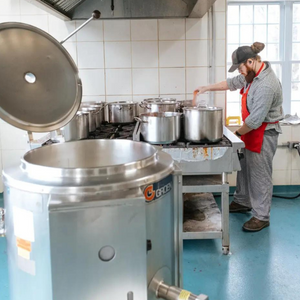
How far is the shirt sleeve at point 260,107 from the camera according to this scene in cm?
253

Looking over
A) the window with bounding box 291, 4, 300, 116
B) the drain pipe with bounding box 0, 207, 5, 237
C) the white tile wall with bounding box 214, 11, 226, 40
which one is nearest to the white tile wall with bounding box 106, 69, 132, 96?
the white tile wall with bounding box 214, 11, 226, 40

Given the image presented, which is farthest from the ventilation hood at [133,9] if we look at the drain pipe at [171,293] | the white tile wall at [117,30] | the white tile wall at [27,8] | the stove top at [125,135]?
the drain pipe at [171,293]

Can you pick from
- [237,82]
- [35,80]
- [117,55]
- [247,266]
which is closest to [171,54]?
[117,55]

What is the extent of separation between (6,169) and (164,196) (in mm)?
419

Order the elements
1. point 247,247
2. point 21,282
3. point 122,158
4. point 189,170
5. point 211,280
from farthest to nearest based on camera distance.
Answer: point 247,247
point 189,170
point 211,280
point 122,158
point 21,282

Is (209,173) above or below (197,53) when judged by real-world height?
below

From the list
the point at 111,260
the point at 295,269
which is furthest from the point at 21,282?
the point at 295,269

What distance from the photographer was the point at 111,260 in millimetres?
830

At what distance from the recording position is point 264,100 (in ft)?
8.30

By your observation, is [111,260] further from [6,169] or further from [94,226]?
[6,169]

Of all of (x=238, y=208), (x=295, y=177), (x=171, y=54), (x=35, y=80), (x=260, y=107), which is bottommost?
(x=238, y=208)

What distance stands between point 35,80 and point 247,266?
1.62m

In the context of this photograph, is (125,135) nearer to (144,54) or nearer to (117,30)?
Answer: (144,54)

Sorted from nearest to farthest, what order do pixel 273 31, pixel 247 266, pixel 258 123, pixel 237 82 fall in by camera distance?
pixel 247 266 < pixel 258 123 < pixel 237 82 < pixel 273 31
